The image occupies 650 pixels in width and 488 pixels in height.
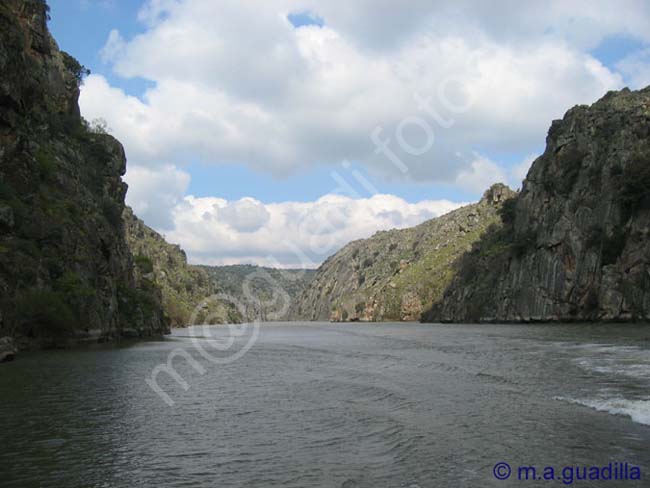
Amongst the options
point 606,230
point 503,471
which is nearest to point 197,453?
point 503,471

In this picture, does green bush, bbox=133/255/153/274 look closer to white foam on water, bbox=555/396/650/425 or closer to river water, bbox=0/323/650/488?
river water, bbox=0/323/650/488

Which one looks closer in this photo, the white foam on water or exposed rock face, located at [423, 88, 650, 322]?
the white foam on water

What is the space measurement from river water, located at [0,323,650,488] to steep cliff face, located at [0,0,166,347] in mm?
19871

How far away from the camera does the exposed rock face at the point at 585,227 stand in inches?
3762

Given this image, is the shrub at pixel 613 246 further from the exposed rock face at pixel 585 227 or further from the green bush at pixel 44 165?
the green bush at pixel 44 165

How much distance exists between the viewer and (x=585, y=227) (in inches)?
4363

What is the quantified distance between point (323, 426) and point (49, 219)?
174ft

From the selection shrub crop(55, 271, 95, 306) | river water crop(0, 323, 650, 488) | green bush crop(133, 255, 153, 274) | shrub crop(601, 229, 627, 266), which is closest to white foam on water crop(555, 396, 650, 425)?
river water crop(0, 323, 650, 488)

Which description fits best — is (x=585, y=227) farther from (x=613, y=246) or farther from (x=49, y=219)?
(x=49, y=219)

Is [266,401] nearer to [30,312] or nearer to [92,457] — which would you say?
[92,457]

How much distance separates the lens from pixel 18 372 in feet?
110

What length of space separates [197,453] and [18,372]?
920 inches

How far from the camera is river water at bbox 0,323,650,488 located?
527 inches

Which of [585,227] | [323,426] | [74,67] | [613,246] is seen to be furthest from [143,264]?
[323,426]
